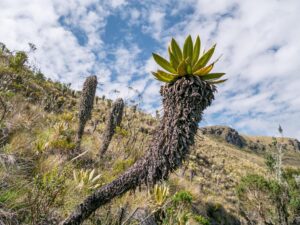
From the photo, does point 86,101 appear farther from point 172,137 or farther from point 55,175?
point 172,137

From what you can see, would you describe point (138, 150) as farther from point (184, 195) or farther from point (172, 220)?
point (172, 220)

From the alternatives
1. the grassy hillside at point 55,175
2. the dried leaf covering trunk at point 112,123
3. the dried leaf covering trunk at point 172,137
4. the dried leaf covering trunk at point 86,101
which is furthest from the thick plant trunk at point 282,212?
the dried leaf covering trunk at point 172,137

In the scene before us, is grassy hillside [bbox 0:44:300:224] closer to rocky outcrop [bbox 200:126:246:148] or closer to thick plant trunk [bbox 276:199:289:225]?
thick plant trunk [bbox 276:199:289:225]

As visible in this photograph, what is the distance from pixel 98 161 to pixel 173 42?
7.57 metres

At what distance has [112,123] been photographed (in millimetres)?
12375

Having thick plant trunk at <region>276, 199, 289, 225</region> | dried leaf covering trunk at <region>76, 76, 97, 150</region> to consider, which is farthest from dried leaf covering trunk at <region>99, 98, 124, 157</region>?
thick plant trunk at <region>276, 199, 289, 225</region>

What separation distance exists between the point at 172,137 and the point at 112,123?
8.98m

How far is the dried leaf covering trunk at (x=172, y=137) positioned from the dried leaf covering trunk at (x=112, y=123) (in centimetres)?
763

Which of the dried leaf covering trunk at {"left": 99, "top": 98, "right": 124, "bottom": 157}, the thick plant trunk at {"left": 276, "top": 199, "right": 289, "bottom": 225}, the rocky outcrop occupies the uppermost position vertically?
the rocky outcrop

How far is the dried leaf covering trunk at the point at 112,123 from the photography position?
11.5 meters

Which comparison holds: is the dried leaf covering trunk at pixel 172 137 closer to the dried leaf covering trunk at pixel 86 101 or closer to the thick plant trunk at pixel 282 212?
the dried leaf covering trunk at pixel 86 101

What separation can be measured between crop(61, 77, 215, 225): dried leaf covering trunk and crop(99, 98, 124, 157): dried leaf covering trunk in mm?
7634

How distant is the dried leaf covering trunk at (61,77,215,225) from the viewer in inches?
140

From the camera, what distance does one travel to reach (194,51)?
3.75 meters
